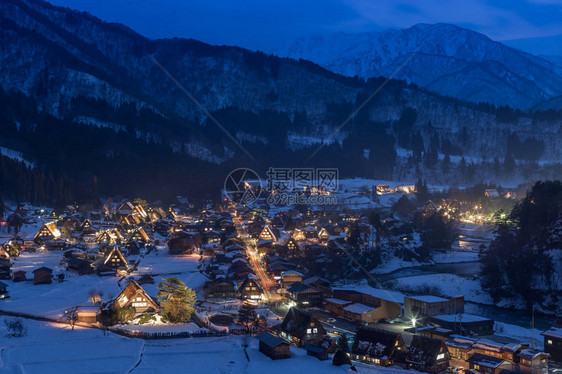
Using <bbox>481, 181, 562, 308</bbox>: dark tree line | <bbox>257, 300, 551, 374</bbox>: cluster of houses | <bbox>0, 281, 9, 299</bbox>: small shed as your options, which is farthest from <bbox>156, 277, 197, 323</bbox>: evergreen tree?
<bbox>481, 181, 562, 308</bbox>: dark tree line

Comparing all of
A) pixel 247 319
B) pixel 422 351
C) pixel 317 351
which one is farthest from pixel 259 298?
pixel 422 351

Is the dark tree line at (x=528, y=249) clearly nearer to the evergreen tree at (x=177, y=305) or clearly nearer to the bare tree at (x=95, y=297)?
the evergreen tree at (x=177, y=305)

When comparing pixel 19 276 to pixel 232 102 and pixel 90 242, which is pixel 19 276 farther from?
pixel 232 102

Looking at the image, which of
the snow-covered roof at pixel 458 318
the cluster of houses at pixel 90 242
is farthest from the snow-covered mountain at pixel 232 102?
the snow-covered roof at pixel 458 318

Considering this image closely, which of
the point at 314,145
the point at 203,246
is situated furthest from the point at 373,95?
the point at 203,246

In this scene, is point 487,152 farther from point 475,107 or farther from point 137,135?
point 137,135

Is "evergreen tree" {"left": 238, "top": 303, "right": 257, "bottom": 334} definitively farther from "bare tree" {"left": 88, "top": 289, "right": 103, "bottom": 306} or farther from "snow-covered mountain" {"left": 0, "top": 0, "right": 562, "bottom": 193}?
"snow-covered mountain" {"left": 0, "top": 0, "right": 562, "bottom": 193}
